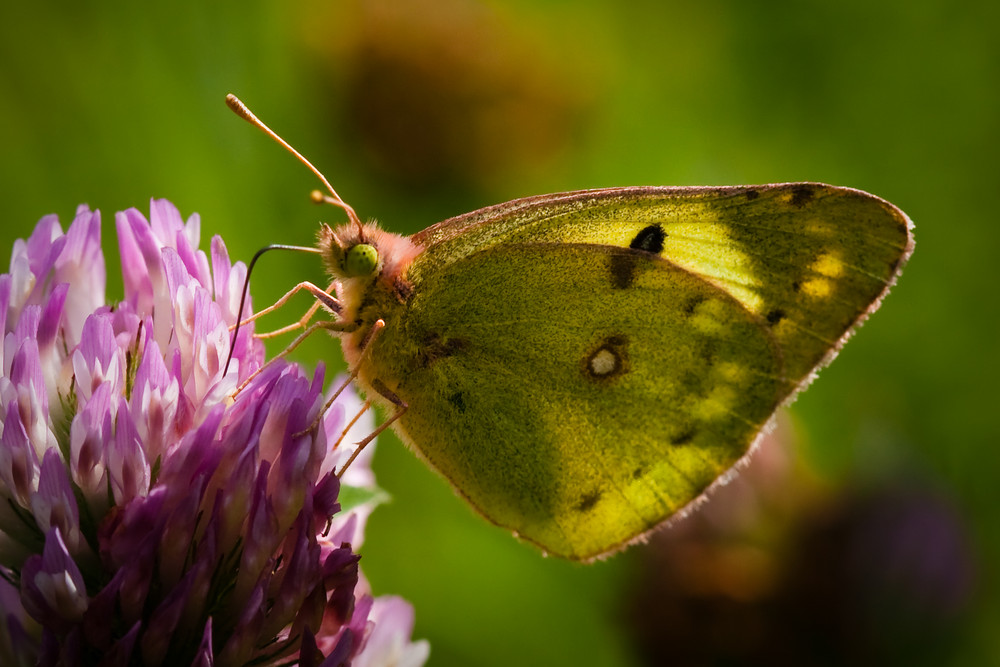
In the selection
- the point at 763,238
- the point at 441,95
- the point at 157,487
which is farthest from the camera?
the point at 441,95

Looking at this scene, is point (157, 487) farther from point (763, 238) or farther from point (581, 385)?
point (763, 238)

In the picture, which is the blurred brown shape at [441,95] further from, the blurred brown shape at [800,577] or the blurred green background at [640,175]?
the blurred brown shape at [800,577]

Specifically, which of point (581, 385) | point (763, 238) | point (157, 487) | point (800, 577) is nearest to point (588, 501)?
point (581, 385)

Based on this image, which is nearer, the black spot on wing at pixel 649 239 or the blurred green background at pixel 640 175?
the black spot on wing at pixel 649 239

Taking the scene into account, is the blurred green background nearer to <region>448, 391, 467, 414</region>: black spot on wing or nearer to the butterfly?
the butterfly

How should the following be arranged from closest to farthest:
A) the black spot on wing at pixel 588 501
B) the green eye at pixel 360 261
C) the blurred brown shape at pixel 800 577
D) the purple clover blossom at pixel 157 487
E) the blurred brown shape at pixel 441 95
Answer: the purple clover blossom at pixel 157 487, the green eye at pixel 360 261, the black spot on wing at pixel 588 501, the blurred brown shape at pixel 800 577, the blurred brown shape at pixel 441 95

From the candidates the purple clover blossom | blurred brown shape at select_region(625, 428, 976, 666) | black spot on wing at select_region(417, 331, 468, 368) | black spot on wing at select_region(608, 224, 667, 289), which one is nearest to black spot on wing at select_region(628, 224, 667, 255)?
black spot on wing at select_region(608, 224, 667, 289)

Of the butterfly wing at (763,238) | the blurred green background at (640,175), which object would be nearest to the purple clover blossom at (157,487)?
the butterfly wing at (763,238)
